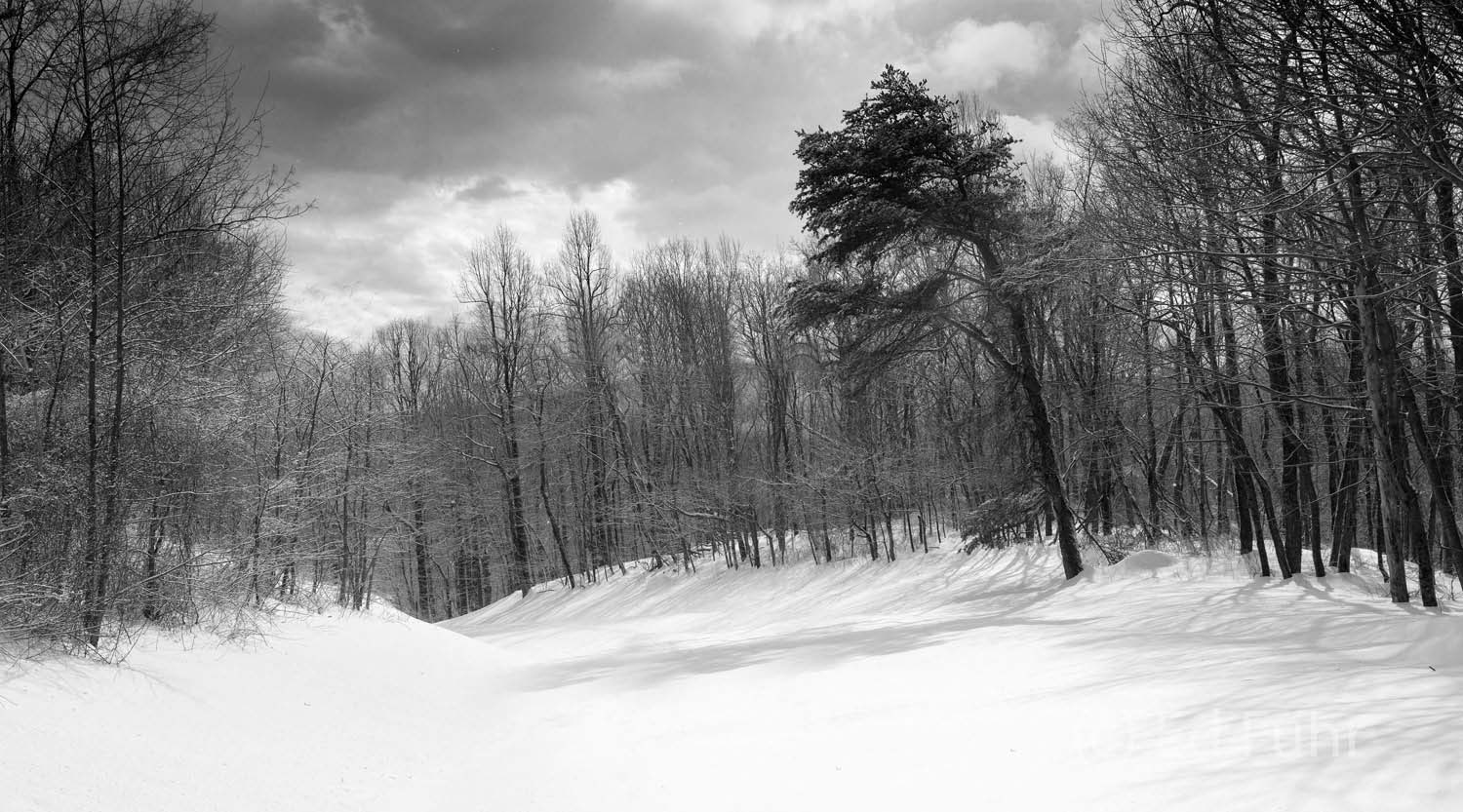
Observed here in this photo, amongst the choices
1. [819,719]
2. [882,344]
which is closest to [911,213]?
[882,344]

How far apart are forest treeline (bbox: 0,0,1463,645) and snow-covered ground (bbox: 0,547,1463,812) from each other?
1.33m

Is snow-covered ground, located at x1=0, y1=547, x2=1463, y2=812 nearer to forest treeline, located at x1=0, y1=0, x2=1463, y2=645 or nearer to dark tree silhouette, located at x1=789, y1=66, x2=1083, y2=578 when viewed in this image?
forest treeline, located at x1=0, y1=0, x2=1463, y2=645

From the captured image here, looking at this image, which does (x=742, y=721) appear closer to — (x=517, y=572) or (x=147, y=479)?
(x=147, y=479)


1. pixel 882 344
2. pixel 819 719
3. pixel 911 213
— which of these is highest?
pixel 911 213

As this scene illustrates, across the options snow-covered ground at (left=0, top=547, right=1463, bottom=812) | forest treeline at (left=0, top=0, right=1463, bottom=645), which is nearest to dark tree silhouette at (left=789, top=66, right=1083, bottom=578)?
forest treeline at (left=0, top=0, right=1463, bottom=645)

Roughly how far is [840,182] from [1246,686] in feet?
33.0

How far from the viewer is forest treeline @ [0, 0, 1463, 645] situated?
21.4 feet

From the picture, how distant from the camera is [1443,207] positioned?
6.95m

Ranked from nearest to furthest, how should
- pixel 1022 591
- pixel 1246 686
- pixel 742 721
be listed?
1. pixel 1246 686
2. pixel 742 721
3. pixel 1022 591

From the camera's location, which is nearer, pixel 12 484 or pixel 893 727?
pixel 893 727

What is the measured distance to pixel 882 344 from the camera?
44.5 feet

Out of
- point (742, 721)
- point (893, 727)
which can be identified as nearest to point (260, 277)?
point (742, 721)

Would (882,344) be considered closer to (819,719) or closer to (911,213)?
(911,213)

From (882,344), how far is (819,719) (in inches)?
333
